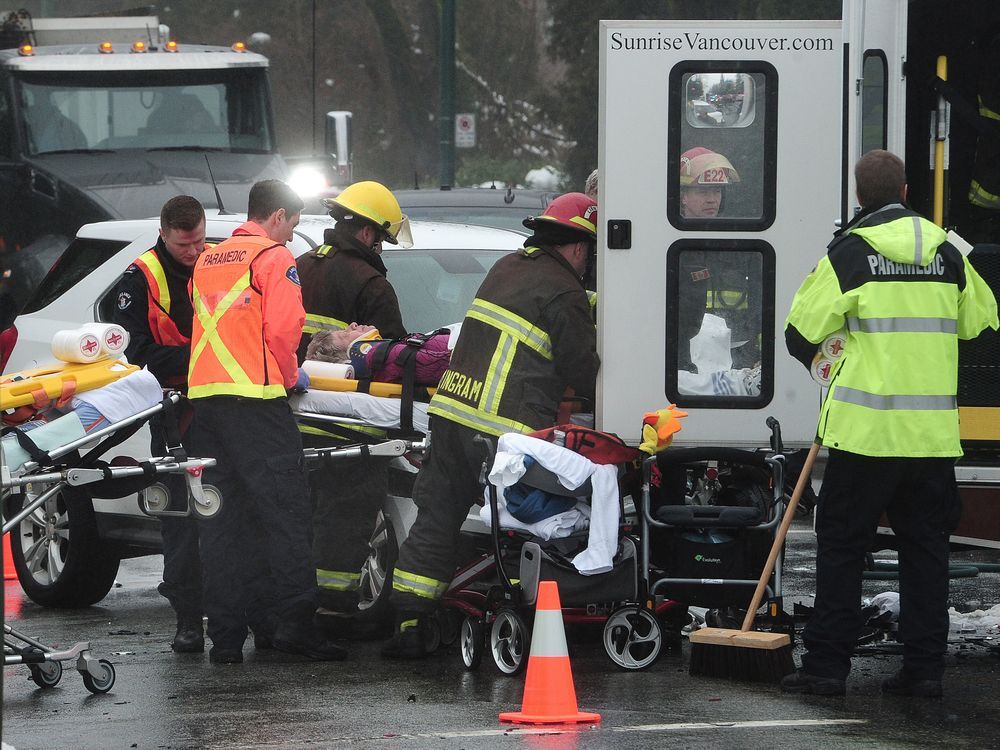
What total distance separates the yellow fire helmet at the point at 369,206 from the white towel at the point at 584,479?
164 cm

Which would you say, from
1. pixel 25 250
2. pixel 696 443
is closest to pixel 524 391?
pixel 696 443

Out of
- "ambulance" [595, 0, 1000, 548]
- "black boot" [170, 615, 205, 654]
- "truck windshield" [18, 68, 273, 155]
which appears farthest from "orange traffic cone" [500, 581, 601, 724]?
"truck windshield" [18, 68, 273, 155]

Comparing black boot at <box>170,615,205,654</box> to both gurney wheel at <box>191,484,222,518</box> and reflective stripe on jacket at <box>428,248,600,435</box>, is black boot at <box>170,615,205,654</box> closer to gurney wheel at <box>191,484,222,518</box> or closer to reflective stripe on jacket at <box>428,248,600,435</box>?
gurney wheel at <box>191,484,222,518</box>

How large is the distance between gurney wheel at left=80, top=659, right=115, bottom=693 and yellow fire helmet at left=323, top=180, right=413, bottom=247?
2.30 m

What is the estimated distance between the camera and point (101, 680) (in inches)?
249

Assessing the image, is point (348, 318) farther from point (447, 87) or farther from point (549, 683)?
point (447, 87)

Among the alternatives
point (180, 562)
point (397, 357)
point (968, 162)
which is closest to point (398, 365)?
point (397, 357)

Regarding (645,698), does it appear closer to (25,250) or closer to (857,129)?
(857,129)

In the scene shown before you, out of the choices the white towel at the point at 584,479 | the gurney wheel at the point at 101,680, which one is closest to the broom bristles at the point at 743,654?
the white towel at the point at 584,479

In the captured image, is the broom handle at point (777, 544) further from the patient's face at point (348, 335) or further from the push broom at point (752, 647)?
the patient's face at point (348, 335)

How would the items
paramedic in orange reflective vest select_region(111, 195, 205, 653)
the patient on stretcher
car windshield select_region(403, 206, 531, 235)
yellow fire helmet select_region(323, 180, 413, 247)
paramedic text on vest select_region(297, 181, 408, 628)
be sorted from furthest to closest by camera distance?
car windshield select_region(403, 206, 531, 235)
yellow fire helmet select_region(323, 180, 413, 247)
paramedic text on vest select_region(297, 181, 408, 628)
paramedic in orange reflective vest select_region(111, 195, 205, 653)
the patient on stretcher

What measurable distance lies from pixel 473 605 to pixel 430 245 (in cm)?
214

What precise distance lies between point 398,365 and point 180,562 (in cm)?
123

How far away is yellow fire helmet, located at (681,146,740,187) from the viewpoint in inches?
265
